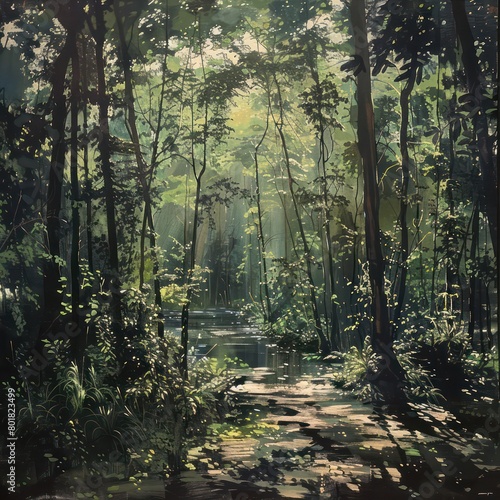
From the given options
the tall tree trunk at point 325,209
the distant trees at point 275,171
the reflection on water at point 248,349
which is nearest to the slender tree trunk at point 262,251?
the distant trees at point 275,171

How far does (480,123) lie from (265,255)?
55.5 inches

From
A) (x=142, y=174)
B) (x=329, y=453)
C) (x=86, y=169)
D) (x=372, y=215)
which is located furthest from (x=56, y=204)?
(x=329, y=453)

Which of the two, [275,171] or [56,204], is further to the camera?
[56,204]

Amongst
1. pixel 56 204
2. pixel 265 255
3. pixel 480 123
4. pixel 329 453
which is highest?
pixel 480 123

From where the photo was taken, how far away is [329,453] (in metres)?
3.08

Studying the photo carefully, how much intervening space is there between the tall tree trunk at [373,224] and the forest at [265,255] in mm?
12

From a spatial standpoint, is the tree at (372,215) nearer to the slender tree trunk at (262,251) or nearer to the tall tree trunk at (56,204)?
the slender tree trunk at (262,251)

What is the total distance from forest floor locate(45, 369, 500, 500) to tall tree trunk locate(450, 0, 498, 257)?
1068 mm

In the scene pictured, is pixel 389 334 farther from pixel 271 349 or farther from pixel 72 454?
pixel 72 454

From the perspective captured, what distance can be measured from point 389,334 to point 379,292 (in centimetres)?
24

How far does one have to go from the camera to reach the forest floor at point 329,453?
3.04 meters

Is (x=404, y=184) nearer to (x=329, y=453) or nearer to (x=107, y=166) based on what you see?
(x=329, y=453)

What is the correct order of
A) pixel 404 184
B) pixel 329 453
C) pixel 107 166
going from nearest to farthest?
pixel 329 453
pixel 404 184
pixel 107 166

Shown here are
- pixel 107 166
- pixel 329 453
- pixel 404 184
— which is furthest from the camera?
pixel 107 166
